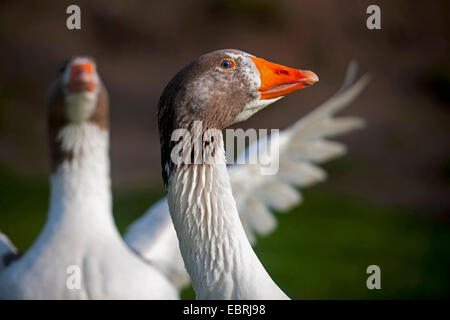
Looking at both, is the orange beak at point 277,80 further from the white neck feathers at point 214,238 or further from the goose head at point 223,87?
the white neck feathers at point 214,238

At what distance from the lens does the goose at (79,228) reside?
221 centimetres

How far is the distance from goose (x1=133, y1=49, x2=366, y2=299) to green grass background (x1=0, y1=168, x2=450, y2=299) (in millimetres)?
3355

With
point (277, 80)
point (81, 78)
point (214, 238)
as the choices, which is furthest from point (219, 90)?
point (81, 78)

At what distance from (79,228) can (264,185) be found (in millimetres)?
920

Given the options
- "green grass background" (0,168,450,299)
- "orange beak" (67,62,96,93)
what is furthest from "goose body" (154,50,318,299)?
"green grass background" (0,168,450,299)

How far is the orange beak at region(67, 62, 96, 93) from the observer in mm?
2357

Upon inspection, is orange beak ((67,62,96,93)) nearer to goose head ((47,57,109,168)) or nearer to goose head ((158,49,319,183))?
goose head ((47,57,109,168))

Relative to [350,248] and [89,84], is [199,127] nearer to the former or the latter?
[89,84]

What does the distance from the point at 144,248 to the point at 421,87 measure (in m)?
6.07

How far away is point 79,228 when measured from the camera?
7.54ft

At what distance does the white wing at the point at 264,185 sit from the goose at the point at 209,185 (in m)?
1.02

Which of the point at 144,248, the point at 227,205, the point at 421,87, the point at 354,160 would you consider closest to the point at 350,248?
the point at 354,160

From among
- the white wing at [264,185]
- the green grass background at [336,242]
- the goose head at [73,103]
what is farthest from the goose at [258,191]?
the green grass background at [336,242]

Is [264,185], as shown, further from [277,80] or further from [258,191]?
[277,80]
